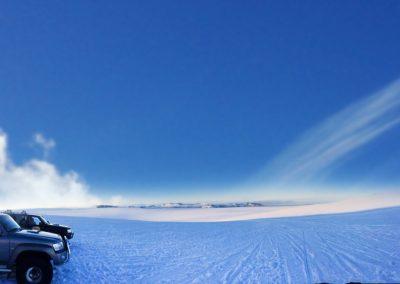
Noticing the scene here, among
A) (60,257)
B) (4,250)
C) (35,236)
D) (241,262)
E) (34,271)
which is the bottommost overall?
(241,262)

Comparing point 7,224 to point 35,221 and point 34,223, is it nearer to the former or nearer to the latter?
point 34,223

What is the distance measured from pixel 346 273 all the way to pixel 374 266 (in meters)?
1.39

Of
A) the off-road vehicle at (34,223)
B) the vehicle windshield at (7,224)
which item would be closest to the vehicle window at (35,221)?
the off-road vehicle at (34,223)

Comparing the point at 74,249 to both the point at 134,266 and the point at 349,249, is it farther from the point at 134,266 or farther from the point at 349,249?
the point at 349,249

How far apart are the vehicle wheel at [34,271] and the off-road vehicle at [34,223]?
722 centimetres

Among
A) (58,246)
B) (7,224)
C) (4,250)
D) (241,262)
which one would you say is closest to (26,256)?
(4,250)

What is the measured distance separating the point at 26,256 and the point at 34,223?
347 inches

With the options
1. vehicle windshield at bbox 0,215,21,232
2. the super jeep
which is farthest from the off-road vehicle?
the super jeep

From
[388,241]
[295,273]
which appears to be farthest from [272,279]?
[388,241]

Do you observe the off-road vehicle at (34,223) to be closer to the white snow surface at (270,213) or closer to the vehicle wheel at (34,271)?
the vehicle wheel at (34,271)

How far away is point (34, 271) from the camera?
899 centimetres

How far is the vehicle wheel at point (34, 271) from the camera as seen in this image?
884 centimetres

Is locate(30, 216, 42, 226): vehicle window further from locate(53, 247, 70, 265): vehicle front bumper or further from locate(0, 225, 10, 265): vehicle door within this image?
locate(0, 225, 10, 265): vehicle door

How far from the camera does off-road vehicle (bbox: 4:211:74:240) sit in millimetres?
16453
